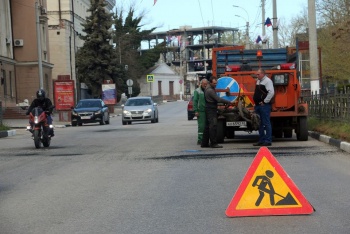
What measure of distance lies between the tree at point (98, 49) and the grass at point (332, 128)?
49377 millimetres

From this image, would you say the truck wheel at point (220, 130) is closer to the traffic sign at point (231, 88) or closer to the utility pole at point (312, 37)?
the traffic sign at point (231, 88)

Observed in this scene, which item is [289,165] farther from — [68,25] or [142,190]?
[68,25]

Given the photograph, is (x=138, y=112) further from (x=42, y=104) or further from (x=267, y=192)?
(x=267, y=192)

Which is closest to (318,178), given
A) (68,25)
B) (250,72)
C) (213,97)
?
(213,97)

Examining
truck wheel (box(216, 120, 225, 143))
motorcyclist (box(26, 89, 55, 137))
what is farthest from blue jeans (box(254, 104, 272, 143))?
motorcyclist (box(26, 89, 55, 137))

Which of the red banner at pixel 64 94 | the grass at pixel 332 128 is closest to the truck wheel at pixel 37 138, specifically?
the grass at pixel 332 128

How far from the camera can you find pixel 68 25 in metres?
72.8

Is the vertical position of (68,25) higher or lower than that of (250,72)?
higher

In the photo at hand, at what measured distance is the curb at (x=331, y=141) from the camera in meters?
15.8

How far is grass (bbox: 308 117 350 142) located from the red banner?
24199 millimetres

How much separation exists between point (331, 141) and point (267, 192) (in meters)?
9.80

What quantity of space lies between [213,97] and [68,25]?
190 ft

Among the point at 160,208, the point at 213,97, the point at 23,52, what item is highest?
the point at 23,52

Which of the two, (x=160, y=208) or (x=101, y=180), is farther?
(x=101, y=180)
